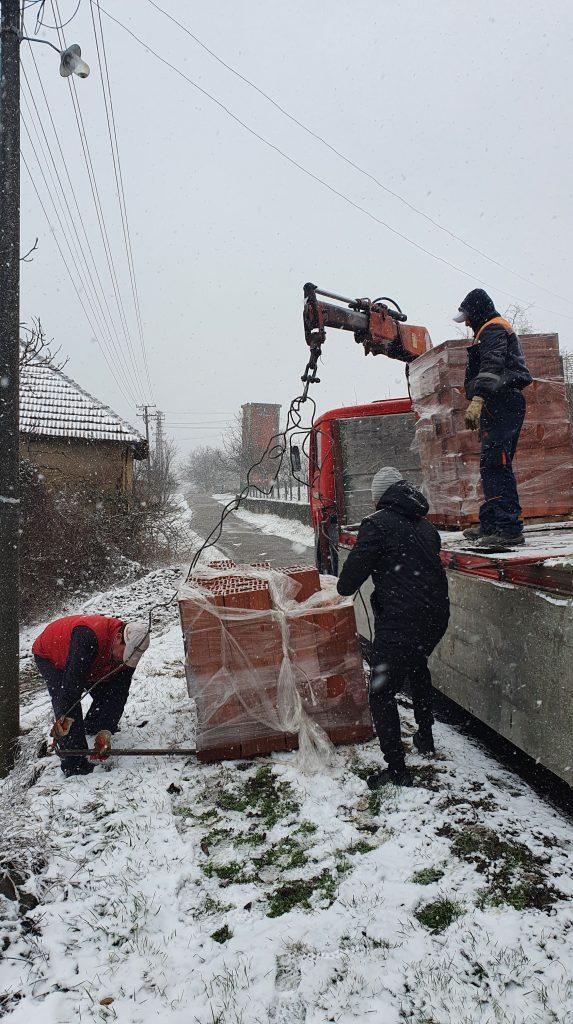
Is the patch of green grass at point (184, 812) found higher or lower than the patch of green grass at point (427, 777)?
lower

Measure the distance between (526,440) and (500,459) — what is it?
74 cm

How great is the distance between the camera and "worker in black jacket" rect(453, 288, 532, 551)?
384 cm

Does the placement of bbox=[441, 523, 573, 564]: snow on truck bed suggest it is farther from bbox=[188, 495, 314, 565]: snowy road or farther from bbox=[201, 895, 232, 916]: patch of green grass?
bbox=[188, 495, 314, 565]: snowy road

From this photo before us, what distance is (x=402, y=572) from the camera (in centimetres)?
346

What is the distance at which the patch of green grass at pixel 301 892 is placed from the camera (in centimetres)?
250

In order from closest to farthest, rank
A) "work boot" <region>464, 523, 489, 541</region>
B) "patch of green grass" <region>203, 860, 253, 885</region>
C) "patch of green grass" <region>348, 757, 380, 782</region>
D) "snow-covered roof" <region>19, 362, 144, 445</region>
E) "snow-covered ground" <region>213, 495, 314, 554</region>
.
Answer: "patch of green grass" <region>203, 860, 253, 885</region>, "patch of green grass" <region>348, 757, 380, 782</region>, "work boot" <region>464, 523, 489, 541</region>, "snow-covered roof" <region>19, 362, 144, 445</region>, "snow-covered ground" <region>213, 495, 314, 554</region>

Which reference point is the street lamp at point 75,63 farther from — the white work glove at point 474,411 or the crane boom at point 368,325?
the white work glove at point 474,411

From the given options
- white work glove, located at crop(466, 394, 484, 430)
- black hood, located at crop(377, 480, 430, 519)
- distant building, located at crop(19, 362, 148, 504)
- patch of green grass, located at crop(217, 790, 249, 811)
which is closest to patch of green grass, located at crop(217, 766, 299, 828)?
patch of green grass, located at crop(217, 790, 249, 811)

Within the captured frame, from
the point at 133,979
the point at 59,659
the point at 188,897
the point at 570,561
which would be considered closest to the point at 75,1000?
the point at 133,979

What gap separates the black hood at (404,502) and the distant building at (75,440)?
1150 cm

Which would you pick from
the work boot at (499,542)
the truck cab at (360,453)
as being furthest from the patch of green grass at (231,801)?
the truck cab at (360,453)

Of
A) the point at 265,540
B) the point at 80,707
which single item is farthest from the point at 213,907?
the point at 265,540

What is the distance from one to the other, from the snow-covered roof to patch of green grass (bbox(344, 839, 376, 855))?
525 inches

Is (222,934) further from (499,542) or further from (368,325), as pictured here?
(368,325)
